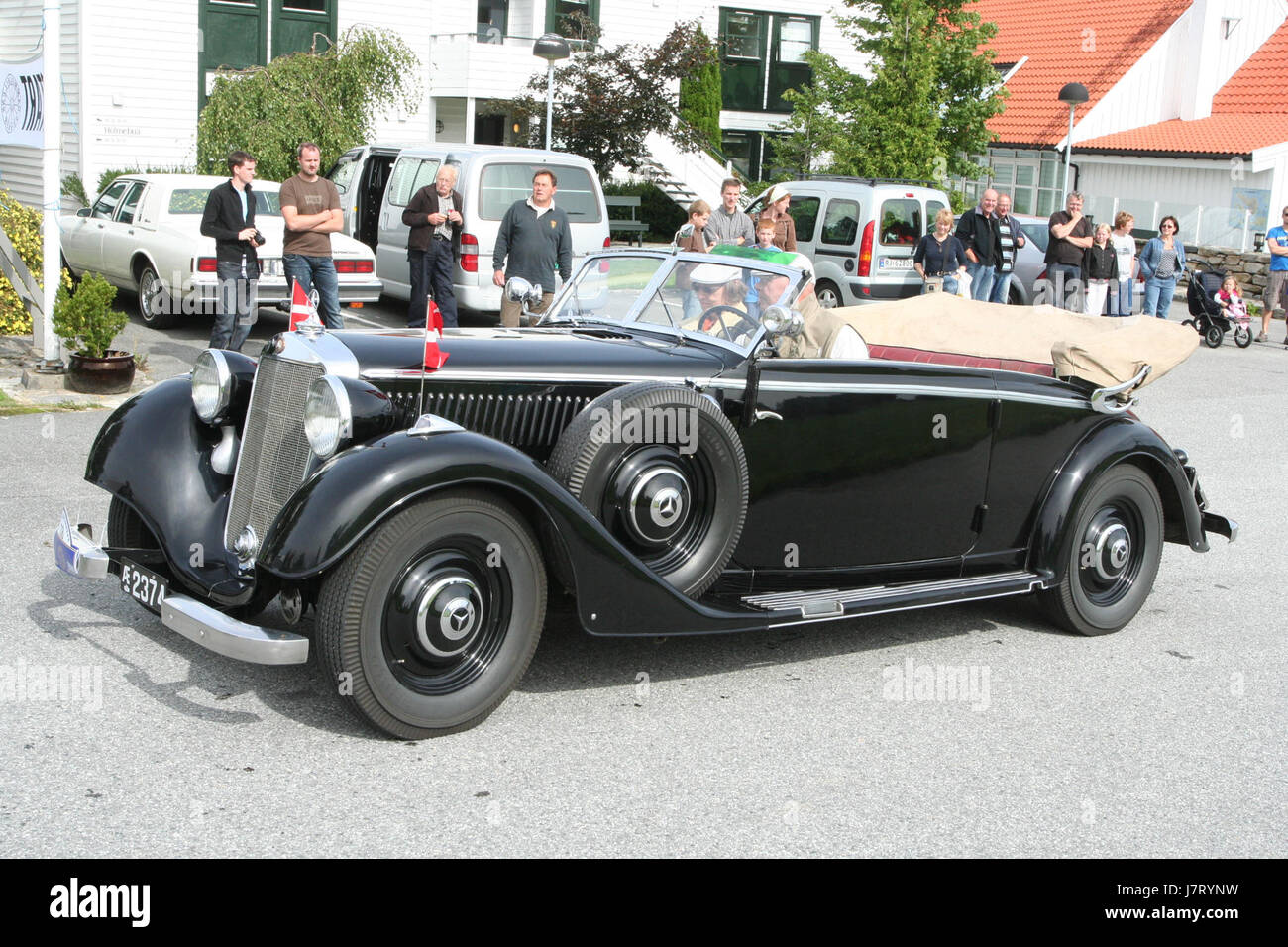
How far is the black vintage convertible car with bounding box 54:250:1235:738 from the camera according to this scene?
431cm

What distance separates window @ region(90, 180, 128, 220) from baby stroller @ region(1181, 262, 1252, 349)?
13651 millimetres

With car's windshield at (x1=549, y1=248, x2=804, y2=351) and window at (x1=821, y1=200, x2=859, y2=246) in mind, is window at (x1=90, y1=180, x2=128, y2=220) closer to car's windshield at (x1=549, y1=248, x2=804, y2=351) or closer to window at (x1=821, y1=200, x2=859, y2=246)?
window at (x1=821, y1=200, x2=859, y2=246)

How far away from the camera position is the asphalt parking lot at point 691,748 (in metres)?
3.86

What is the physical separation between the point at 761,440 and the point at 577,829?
1.94 metres

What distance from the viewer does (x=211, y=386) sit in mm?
5258

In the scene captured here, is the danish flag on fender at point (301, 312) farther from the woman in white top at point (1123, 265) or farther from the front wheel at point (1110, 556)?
the woman in white top at point (1123, 265)

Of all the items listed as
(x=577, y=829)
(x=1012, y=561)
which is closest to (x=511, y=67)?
(x=1012, y=561)

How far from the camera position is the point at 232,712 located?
460 centimetres

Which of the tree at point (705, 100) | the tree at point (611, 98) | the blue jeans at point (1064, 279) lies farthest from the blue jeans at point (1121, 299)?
the tree at point (705, 100)

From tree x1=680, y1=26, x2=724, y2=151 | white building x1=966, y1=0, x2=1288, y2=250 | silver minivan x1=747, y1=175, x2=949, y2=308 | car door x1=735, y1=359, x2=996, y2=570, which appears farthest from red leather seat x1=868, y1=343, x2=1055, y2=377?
tree x1=680, y1=26, x2=724, y2=151

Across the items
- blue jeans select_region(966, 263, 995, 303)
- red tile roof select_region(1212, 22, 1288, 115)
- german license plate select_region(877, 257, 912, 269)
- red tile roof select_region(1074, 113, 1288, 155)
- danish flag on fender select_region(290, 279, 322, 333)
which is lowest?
danish flag on fender select_region(290, 279, 322, 333)

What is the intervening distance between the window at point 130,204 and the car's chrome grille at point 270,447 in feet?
33.2

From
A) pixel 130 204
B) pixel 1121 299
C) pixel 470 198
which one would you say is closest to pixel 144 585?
pixel 470 198
